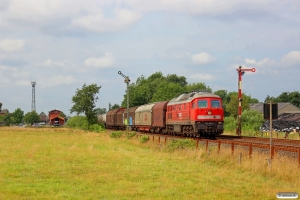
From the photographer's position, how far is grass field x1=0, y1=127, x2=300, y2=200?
14.4 meters

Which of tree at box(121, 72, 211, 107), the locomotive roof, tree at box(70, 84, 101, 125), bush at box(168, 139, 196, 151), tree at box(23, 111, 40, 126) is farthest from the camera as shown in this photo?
tree at box(23, 111, 40, 126)

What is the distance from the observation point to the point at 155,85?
151m

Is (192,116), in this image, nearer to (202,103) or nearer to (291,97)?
(202,103)

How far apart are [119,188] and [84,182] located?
2.03 meters

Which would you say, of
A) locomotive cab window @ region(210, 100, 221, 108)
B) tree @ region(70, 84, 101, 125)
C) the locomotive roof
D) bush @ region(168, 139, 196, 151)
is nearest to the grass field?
bush @ region(168, 139, 196, 151)

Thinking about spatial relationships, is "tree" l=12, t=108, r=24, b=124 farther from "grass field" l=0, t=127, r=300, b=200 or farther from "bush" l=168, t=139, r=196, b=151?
"grass field" l=0, t=127, r=300, b=200

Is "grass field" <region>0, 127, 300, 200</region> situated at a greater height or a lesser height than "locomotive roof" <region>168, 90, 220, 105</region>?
lesser

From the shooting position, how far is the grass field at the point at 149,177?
14422 mm

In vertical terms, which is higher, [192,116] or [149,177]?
[192,116]

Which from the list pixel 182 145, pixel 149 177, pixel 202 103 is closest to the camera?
pixel 149 177

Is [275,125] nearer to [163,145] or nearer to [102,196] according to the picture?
[163,145]

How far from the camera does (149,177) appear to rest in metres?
17.9

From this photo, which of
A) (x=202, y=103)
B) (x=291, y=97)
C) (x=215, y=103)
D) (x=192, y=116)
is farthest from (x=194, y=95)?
(x=291, y=97)

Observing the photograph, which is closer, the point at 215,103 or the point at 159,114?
the point at 215,103
